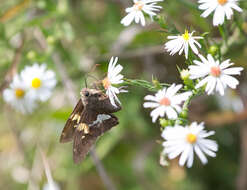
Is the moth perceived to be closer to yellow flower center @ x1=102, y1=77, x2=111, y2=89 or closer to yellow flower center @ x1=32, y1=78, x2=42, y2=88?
yellow flower center @ x1=102, y1=77, x2=111, y2=89

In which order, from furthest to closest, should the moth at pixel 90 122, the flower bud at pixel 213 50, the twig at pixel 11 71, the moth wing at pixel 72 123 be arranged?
the twig at pixel 11 71, the moth wing at pixel 72 123, the moth at pixel 90 122, the flower bud at pixel 213 50

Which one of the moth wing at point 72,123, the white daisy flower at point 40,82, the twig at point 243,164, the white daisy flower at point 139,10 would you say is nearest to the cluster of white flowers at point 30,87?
the white daisy flower at point 40,82

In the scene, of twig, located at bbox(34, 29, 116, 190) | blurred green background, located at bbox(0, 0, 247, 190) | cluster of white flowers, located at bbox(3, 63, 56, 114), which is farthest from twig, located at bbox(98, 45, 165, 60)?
cluster of white flowers, located at bbox(3, 63, 56, 114)

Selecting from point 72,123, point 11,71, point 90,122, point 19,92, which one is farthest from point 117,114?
point 90,122

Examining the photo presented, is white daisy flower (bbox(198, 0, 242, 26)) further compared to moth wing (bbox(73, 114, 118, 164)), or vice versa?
moth wing (bbox(73, 114, 118, 164))

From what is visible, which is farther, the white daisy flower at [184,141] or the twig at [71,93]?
the twig at [71,93]

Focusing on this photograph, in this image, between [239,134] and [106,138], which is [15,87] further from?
[239,134]

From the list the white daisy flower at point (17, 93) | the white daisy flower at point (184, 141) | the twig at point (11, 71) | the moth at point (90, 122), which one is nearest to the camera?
the white daisy flower at point (184, 141)

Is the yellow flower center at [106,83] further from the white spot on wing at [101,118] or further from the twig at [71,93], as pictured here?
the twig at [71,93]
